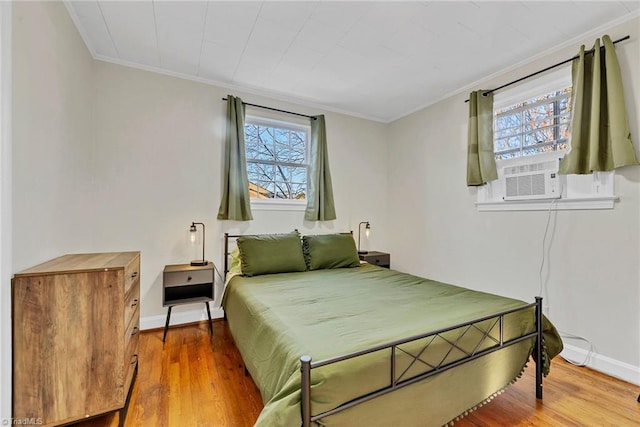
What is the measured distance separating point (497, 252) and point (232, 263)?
2.80m

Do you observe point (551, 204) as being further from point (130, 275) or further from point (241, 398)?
point (130, 275)

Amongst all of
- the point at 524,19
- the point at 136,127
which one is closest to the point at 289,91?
the point at 136,127

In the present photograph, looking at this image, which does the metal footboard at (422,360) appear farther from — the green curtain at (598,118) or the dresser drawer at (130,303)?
the green curtain at (598,118)

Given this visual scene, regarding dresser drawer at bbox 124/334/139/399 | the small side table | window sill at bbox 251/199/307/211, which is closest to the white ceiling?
window sill at bbox 251/199/307/211

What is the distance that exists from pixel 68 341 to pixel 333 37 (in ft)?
8.84

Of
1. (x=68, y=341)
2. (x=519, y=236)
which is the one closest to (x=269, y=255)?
(x=68, y=341)

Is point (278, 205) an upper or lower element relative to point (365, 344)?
upper

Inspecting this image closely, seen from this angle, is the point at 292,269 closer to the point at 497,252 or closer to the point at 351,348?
the point at 351,348

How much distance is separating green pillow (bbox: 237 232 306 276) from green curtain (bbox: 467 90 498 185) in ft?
6.80

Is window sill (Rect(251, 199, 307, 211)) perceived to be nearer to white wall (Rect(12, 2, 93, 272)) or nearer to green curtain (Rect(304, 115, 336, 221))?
green curtain (Rect(304, 115, 336, 221))

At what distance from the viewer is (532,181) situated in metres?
2.64

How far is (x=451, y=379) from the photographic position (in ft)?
4.66

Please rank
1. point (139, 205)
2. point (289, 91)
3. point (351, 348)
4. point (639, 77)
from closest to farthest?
1. point (351, 348)
2. point (639, 77)
3. point (139, 205)
4. point (289, 91)

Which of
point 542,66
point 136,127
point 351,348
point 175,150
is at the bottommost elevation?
point 351,348
